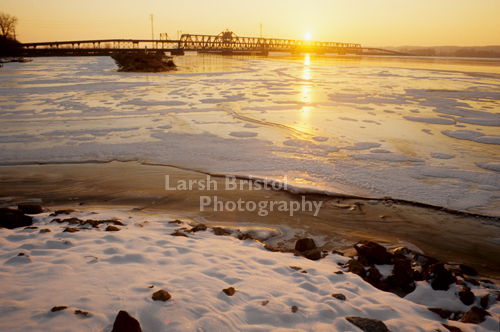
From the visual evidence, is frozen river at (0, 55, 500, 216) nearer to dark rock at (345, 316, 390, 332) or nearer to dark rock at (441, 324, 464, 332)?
dark rock at (441, 324, 464, 332)

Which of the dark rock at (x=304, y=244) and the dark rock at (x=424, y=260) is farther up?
the dark rock at (x=304, y=244)

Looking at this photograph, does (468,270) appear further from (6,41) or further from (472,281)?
(6,41)

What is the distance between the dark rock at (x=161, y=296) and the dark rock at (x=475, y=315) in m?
2.71

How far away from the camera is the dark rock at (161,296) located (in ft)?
8.59

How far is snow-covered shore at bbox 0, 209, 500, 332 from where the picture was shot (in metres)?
2.43

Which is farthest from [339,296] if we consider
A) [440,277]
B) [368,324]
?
[440,277]

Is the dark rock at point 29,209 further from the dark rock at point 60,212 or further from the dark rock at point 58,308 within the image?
the dark rock at point 58,308

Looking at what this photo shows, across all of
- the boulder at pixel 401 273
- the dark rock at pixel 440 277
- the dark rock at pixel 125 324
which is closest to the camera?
the dark rock at pixel 125 324

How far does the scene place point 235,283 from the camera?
3016 mm

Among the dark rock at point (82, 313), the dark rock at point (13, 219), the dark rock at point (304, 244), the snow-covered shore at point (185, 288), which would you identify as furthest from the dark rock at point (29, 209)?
the dark rock at point (304, 244)

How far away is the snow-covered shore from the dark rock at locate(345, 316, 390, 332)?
6 cm

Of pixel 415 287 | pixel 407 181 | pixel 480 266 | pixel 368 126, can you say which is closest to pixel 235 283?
pixel 415 287

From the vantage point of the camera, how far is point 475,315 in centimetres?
276

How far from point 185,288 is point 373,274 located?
206 centimetres
